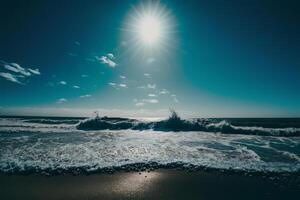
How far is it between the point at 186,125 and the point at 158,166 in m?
22.0

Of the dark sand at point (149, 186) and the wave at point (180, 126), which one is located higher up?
the wave at point (180, 126)

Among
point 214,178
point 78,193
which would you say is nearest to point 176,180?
point 214,178

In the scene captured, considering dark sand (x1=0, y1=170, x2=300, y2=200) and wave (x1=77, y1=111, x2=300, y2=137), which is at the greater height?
wave (x1=77, y1=111, x2=300, y2=137)

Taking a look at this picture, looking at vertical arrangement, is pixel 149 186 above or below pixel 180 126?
below

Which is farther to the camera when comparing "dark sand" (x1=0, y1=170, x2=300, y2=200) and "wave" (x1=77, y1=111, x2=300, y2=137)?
"wave" (x1=77, y1=111, x2=300, y2=137)

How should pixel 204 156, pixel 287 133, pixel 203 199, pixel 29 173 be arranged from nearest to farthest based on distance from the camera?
pixel 203 199 → pixel 29 173 → pixel 204 156 → pixel 287 133

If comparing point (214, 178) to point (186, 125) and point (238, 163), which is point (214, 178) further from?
point (186, 125)

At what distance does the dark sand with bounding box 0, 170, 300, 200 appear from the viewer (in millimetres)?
6780

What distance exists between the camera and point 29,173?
890 centimetres

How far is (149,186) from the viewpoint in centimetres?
761

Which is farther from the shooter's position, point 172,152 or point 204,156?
point 172,152

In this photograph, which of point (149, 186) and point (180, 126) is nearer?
point (149, 186)

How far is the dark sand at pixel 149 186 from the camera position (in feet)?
22.2

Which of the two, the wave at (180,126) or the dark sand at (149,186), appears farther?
the wave at (180,126)
